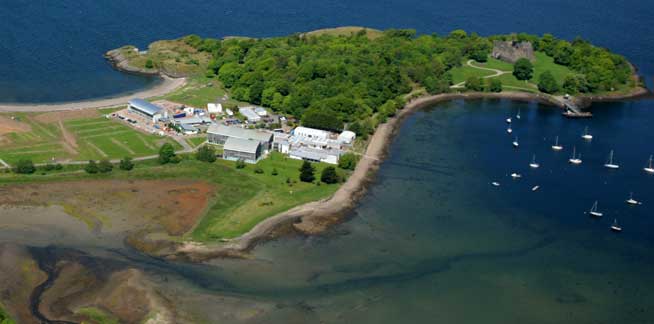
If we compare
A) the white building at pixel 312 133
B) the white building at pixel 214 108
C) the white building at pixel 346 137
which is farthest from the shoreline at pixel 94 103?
the white building at pixel 346 137

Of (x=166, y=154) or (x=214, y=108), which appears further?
(x=214, y=108)

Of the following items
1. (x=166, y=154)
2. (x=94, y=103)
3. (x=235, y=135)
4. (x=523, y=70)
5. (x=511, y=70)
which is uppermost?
(x=523, y=70)

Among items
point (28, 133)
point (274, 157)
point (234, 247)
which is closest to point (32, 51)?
Answer: point (28, 133)

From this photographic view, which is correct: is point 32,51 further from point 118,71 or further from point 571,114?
point 571,114

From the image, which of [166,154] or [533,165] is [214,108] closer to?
[166,154]

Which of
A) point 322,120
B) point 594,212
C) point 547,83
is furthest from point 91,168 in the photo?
point 547,83
